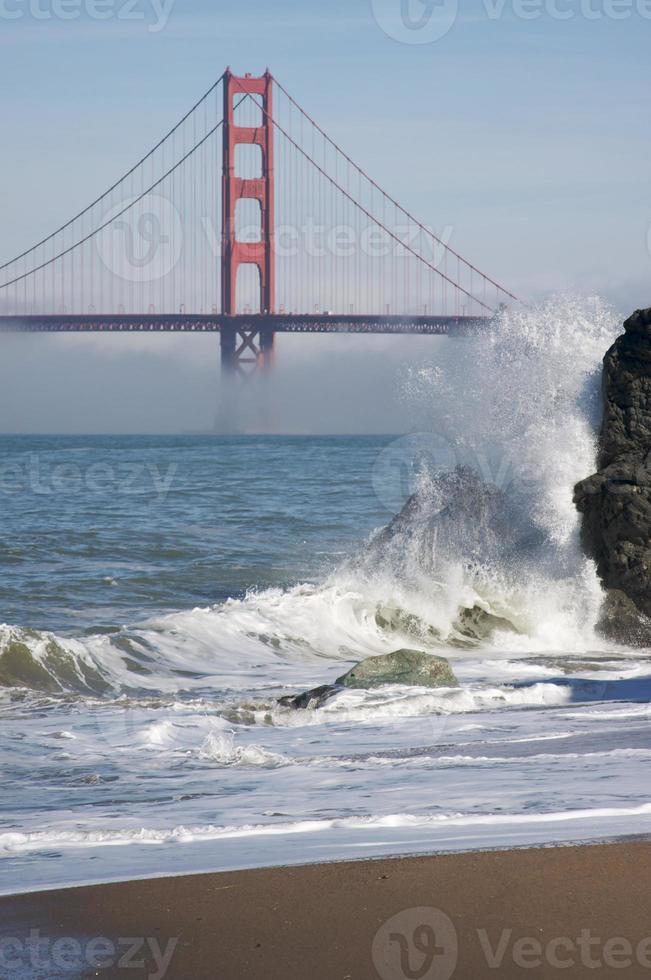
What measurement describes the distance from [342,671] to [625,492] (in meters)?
2.20

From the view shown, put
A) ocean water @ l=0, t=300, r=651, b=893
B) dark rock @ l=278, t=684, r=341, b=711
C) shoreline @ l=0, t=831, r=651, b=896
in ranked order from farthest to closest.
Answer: dark rock @ l=278, t=684, r=341, b=711 → ocean water @ l=0, t=300, r=651, b=893 → shoreline @ l=0, t=831, r=651, b=896

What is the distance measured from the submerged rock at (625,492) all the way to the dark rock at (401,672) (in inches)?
82.3

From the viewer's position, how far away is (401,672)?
5.97m

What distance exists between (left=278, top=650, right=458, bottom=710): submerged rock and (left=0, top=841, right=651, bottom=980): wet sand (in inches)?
113

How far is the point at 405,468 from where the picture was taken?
96.1 feet

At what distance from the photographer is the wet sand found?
2293 millimetres

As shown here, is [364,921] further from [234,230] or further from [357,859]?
[234,230]

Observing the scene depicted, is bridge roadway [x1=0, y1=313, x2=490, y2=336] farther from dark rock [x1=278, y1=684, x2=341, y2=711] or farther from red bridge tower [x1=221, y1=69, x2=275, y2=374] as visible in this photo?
dark rock [x1=278, y1=684, x2=341, y2=711]

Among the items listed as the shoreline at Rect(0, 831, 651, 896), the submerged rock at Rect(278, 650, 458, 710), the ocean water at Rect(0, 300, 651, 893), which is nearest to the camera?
the shoreline at Rect(0, 831, 651, 896)

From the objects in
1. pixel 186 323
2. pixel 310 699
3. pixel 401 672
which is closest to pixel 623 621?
pixel 401 672

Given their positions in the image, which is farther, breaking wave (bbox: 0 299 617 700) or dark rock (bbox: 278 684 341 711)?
breaking wave (bbox: 0 299 617 700)

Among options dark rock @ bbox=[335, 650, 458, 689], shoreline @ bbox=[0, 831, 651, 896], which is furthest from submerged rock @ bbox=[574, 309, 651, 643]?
shoreline @ bbox=[0, 831, 651, 896]

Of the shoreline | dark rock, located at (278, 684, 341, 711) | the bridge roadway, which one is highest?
the bridge roadway

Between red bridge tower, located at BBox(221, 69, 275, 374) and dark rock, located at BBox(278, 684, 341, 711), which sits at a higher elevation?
red bridge tower, located at BBox(221, 69, 275, 374)
